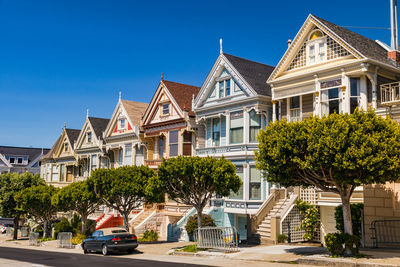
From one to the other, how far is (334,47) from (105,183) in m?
18.2

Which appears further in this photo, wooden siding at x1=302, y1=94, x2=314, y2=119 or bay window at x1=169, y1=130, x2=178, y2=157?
bay window at x1=169, y1=130, x2=178, y2=157

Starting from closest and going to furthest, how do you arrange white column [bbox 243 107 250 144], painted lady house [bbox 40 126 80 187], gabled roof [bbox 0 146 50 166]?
white column [bbox 243 107 250 144], painted lady house [bbox 40 126 80 187], gabled roof [bbox 0 146 50 166]

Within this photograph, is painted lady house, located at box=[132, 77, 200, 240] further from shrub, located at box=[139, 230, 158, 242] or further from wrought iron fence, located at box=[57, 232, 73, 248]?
wrought iron fence, located at box=[57, 232, 73, 248]

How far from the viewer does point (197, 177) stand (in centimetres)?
2377

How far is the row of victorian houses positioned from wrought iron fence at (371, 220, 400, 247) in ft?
1.02

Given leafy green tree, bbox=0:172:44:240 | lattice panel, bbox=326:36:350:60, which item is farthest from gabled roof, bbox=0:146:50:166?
lattice panel, bbox=326:36:350:60

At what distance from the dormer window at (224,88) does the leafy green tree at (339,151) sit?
13.0 meters

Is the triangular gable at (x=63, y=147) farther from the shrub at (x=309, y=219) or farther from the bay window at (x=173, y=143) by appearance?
the shrub at (x=309, y=219)

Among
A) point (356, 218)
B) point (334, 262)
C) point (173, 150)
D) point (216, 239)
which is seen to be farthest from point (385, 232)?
point (173, 150)

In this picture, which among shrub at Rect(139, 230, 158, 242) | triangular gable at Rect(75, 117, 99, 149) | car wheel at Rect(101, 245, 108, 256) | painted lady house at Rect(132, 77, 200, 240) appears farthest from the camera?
triangular gable at Rect(75, 117, 99, 149)

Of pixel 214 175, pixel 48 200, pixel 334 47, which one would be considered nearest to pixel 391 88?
pixel 334 47

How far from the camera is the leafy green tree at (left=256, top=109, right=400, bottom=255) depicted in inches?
645

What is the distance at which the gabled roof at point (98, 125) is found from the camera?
158ft

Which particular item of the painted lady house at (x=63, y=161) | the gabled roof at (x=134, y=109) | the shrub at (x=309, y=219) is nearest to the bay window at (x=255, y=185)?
the shrub at (x=309, y=219)
